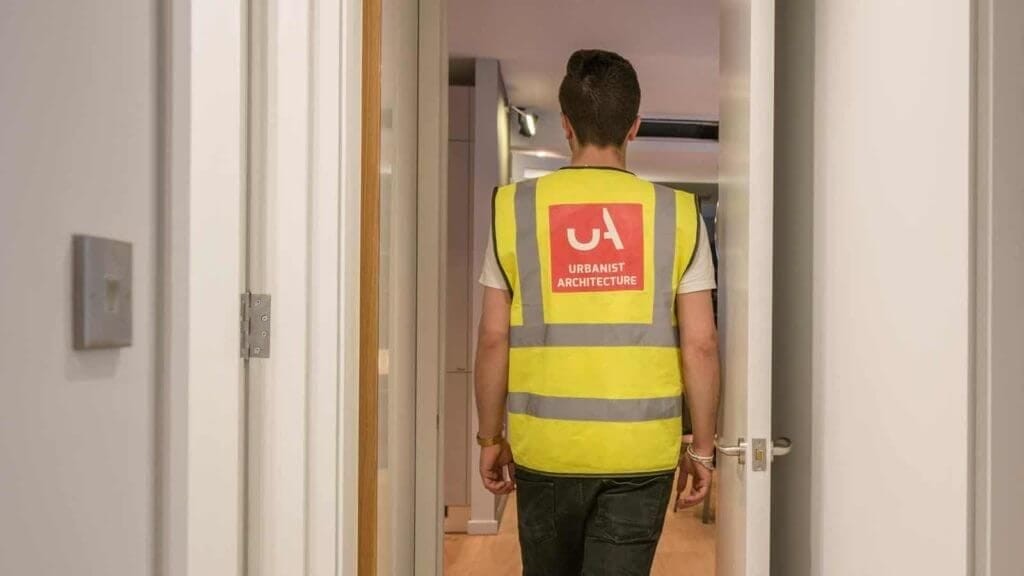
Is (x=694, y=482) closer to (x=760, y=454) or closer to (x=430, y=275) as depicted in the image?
(x=760, y=454)

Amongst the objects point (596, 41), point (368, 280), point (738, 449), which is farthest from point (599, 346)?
point (596, 41)

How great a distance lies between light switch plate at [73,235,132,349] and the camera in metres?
0.60

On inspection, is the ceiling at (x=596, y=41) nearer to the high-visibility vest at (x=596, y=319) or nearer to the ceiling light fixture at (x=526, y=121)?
the ceiling light fixture at (x=526, y=121)

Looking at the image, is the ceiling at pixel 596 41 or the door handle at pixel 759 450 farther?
the ceiling at pixel 596 41

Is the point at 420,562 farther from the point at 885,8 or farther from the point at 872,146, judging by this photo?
the point at 885,8

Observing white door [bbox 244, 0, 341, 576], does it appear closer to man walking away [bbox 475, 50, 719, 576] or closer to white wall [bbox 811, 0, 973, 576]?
man walking away [bbox 475, 50, 719, 576]

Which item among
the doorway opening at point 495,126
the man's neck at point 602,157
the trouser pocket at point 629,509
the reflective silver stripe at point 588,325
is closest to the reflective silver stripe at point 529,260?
the reflective silver stripe at point 588,325

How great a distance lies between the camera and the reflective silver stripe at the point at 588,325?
5.36ft

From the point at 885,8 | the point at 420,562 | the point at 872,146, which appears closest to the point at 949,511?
the point at 872,146

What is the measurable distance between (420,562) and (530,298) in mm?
1016

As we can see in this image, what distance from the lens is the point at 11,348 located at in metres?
0.53

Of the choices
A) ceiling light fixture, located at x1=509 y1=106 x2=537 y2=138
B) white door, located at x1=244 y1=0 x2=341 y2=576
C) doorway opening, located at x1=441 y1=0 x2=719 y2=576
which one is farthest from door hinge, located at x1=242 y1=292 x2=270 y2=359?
ceiling light fixture, located at x1=509 y1=106 x2=537 y2=138

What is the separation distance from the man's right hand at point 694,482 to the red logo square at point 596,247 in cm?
46

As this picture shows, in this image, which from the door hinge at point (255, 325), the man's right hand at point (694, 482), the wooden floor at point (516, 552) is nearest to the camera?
the door hinge at point (255, 325)
